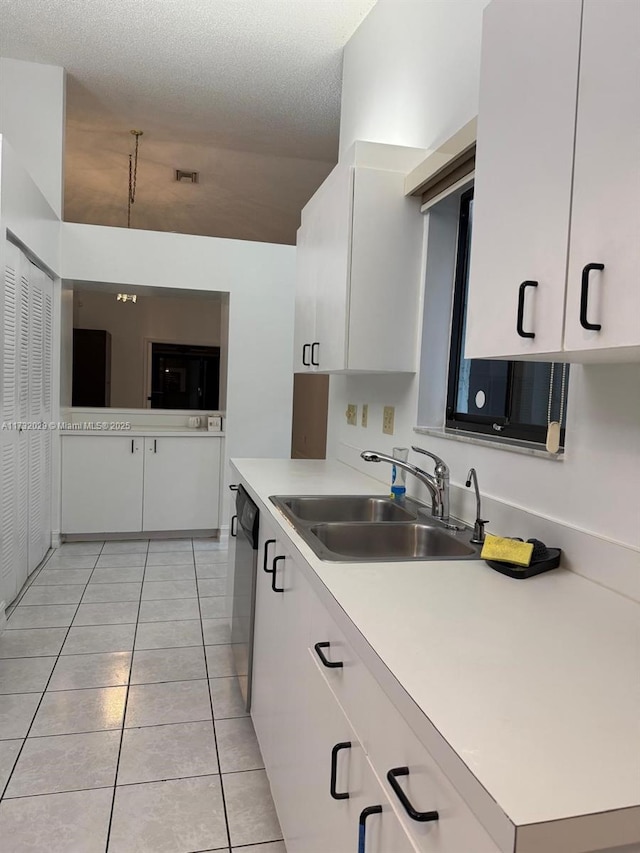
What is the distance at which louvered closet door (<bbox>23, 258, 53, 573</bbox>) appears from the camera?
356 cm

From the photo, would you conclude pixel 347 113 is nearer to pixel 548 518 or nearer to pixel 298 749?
pixel 548 518

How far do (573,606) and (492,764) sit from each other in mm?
592

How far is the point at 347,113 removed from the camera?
140 inches

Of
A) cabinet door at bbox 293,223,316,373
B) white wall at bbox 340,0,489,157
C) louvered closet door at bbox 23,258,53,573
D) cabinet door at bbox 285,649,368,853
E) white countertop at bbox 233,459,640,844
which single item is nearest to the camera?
white countertop at bbox 233,459,640,844

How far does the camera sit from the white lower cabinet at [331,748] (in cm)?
74

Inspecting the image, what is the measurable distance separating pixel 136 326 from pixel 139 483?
157 inches

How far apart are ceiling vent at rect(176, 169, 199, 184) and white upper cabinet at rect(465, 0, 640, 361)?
4.97 m

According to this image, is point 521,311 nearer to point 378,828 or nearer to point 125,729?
point 378,828

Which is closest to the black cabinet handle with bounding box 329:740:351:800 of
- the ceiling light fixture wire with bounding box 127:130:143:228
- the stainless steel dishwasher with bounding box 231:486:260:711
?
the stainless steel dishwasher with bounding box 231:486:260:711

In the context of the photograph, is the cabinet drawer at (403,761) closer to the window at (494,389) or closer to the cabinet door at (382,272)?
the window at (494,389)

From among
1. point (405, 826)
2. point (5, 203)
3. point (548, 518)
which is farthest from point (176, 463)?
point (405, 826)

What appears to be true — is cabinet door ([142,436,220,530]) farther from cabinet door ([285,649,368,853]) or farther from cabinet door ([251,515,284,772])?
cabinet door ([285,649,368,853])

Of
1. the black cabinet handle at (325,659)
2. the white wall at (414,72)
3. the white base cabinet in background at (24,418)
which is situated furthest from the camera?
the white base cabinet in background at (24,418)

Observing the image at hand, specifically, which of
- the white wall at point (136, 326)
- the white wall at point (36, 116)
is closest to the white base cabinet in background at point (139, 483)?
the white wall at point (36, 116)
